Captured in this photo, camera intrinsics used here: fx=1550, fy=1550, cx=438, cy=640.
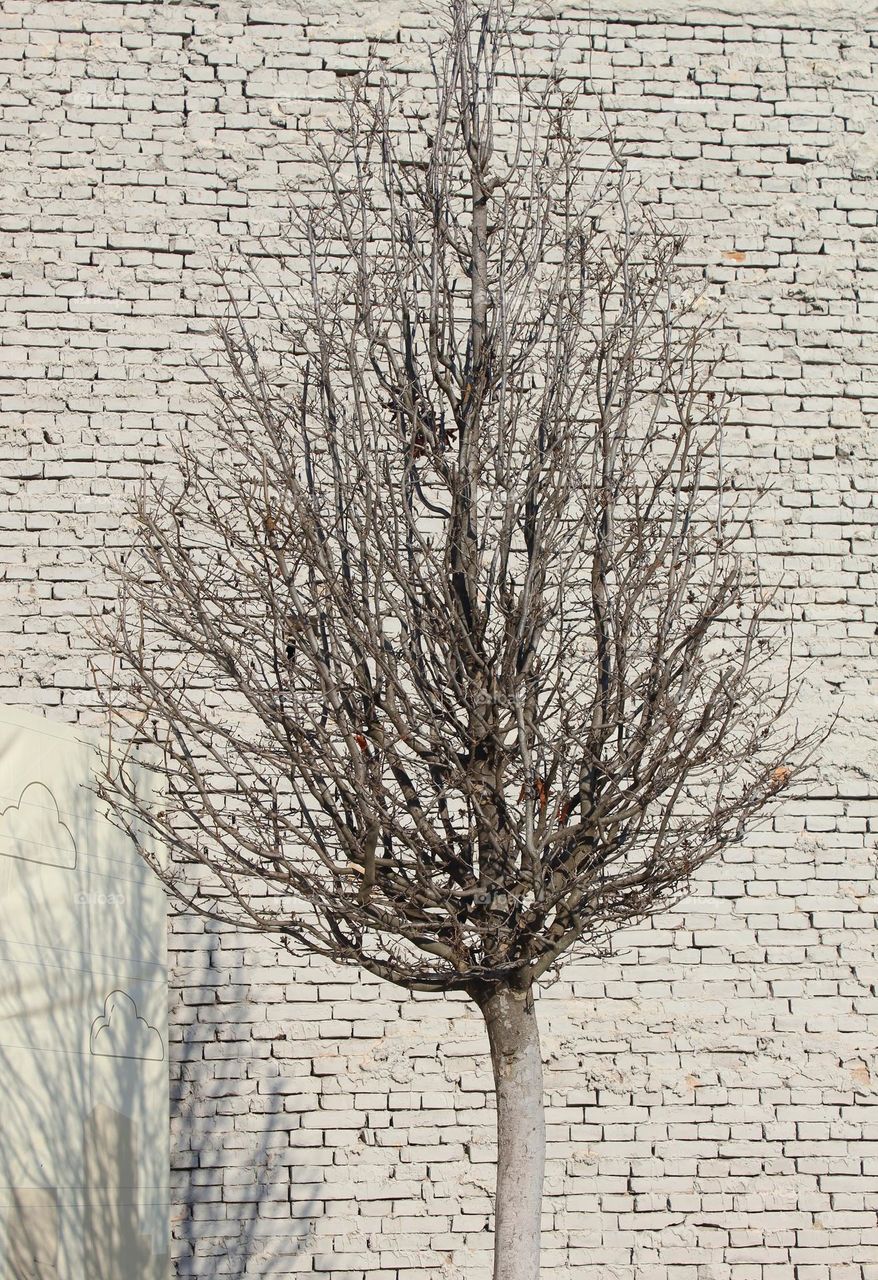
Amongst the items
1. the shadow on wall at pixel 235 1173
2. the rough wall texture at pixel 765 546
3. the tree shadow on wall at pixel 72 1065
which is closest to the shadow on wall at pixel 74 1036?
the tree shadow on wall at pixel 72 1065

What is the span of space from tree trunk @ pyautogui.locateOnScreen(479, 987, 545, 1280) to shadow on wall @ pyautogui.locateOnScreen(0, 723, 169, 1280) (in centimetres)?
185

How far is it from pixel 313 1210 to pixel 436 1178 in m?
0.50

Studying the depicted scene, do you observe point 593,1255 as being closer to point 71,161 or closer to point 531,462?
point 531,462

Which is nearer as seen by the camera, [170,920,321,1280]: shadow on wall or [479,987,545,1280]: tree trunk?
[479,987,545,1280]: tree trunk

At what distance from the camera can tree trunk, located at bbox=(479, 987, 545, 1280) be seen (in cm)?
462

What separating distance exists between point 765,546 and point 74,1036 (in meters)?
3.50

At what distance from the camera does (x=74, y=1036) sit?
5.79m

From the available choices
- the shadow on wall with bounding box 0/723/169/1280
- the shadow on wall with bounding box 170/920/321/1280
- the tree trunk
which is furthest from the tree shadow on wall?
the tree trunk

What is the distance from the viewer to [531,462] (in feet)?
15.4

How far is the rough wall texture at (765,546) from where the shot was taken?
6.19m

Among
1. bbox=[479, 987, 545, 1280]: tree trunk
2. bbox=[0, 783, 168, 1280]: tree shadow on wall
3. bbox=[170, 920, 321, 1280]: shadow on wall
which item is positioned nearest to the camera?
bbox=[479, 987, 545, 1280]: tree trunk

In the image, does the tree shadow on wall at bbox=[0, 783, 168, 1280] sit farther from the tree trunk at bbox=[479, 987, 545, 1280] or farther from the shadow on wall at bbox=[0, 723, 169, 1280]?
the tree trunk at bbox=[479, 987, 545, 1280]

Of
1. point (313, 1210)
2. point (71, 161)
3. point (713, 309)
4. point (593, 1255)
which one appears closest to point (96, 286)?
point (71, 161)

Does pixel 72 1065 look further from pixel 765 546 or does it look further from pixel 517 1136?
pixel 765 546
